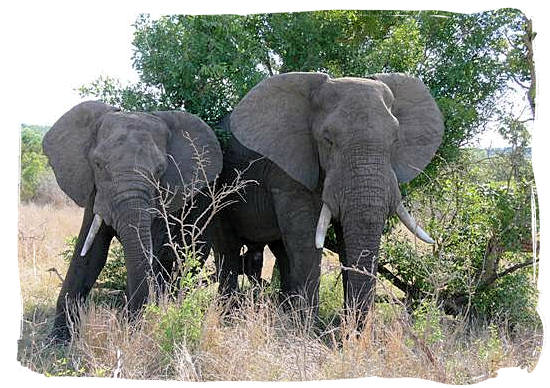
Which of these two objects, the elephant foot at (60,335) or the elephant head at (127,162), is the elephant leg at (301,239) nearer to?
the elephant head at (127,162)

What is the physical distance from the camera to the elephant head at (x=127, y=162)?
4.24 metres

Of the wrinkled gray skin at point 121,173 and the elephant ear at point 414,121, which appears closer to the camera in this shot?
the wrinkled gray skin at point 121,173

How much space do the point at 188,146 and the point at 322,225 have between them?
0.97 meters

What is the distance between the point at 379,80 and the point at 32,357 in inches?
84.6

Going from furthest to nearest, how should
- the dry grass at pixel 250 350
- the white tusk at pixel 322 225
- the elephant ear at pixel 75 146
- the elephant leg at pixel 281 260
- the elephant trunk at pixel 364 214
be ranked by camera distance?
the elephant leg at pixel 281 260 → the elephant ear at pixel 75 146 → the white tusk at pixel 322 225 → the elephant trunk at pixel 364 214 → the dry grass at pixel 250 350

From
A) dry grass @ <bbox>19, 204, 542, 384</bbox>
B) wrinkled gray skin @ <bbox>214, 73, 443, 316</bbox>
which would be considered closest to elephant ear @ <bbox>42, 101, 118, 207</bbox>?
dry grass @ <bbox>19, 204, 542, 384</bbox>

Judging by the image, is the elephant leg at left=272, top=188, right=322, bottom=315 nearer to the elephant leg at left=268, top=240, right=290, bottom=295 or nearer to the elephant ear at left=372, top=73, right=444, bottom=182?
the elephant ear at left=372, top=73, right=444, bottom=182

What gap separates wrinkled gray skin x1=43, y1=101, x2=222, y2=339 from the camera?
13.9 ft

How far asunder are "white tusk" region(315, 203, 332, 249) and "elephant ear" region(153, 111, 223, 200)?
77 cm

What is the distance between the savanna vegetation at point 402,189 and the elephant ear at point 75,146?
0.56ft

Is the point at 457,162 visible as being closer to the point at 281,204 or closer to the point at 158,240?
the point at 281,204

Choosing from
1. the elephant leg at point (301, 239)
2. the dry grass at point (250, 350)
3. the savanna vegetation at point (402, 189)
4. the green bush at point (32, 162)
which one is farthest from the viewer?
the green bush at point (32, 162)

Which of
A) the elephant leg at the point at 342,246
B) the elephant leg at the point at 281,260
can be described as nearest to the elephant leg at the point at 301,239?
the elephant leg at the point at 342,246

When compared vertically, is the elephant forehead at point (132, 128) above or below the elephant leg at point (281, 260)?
above
